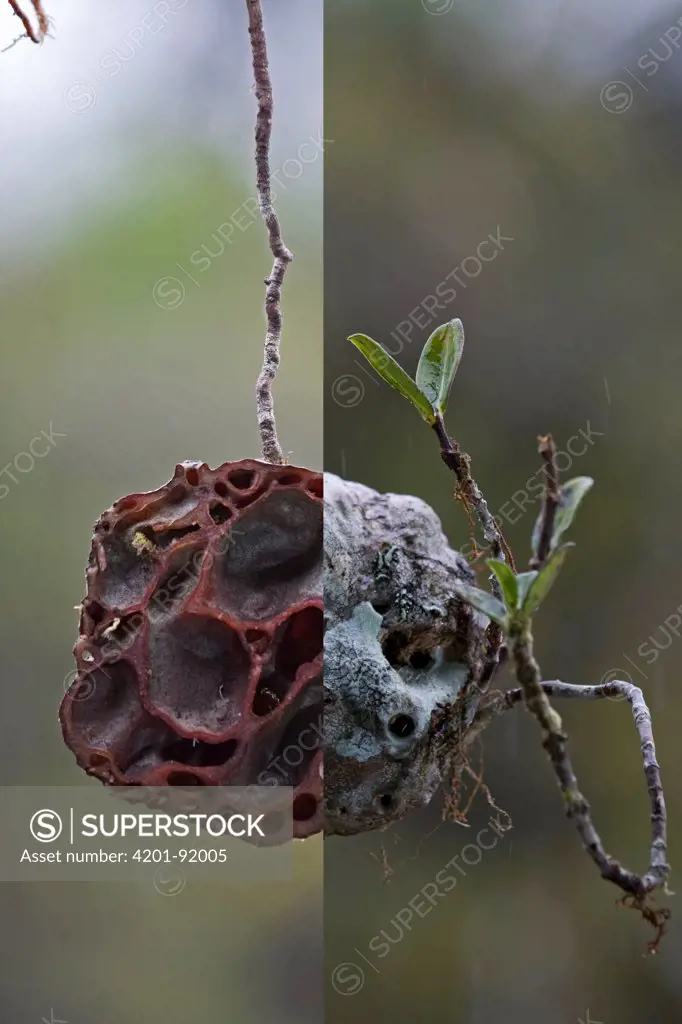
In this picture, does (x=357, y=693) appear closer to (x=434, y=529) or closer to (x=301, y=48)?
(x=434, y=529)

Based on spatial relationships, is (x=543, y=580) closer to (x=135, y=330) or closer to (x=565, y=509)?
(x=565, y=509)

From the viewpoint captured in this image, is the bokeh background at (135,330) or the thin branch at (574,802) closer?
the thin branch at (574,802)

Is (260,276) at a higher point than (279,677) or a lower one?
higher

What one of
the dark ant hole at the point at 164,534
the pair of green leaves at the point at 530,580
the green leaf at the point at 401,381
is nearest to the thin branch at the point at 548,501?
the pair of green leaves at the point at 530,580

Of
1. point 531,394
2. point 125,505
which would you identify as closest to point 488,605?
point 125,505

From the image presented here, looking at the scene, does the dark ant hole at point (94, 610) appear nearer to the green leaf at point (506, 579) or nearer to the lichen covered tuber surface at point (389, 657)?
the lichen covered tuber surface at point (389, 657)

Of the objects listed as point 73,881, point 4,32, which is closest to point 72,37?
point 4,32
